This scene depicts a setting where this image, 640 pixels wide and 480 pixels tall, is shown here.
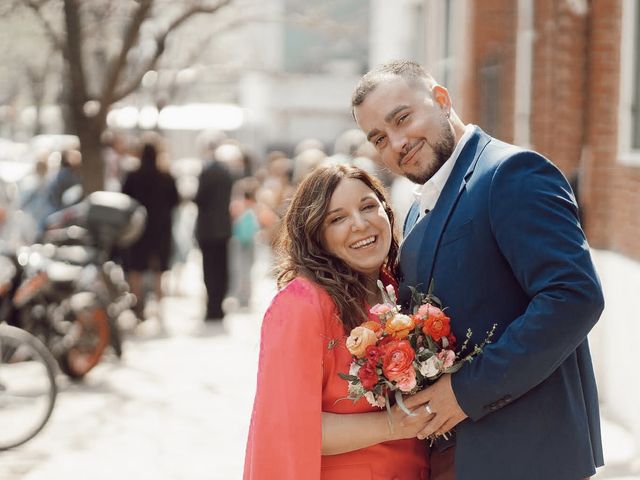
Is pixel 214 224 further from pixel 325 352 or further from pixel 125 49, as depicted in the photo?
pixel 325 352

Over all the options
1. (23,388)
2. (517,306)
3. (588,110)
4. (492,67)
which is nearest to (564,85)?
(588,110)

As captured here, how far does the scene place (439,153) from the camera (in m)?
3.37

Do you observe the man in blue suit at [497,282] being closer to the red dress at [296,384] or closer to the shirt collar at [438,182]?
the shirt collar at [438,182]

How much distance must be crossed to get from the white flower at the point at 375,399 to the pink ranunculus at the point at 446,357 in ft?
0.74

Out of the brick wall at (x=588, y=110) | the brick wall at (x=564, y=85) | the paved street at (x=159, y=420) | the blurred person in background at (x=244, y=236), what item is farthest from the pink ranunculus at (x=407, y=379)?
the blurred person in background at (x=244, y=236)

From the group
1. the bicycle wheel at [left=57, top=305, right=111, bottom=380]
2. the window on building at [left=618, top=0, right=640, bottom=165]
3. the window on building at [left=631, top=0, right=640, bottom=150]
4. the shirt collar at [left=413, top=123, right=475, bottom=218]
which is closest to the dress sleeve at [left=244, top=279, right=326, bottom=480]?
the shirt collar at [left=413, top=123, right=475, bottom=218]

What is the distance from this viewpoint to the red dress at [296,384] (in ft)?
10.4

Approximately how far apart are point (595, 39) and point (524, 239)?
661 centimetres

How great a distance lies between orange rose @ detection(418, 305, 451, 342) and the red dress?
0.99 feet

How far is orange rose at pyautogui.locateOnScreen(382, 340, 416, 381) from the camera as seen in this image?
9.95 ft

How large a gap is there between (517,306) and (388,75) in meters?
0.82

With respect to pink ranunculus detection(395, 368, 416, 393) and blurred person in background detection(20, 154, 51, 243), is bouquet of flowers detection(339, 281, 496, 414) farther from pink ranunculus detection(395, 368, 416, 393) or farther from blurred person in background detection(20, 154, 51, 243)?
blurred person in background detection(20, 154, 51, 243)

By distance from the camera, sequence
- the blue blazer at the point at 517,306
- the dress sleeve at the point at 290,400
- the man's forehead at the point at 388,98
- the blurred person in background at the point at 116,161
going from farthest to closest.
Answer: the blurred person in background at the point at 116,161, the man's forehead at the point at 388,98, the dress sleeve at the point at 290,400, the blue blazer at the point at 517,306

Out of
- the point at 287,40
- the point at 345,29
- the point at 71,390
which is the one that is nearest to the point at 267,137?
the point at 287,40
